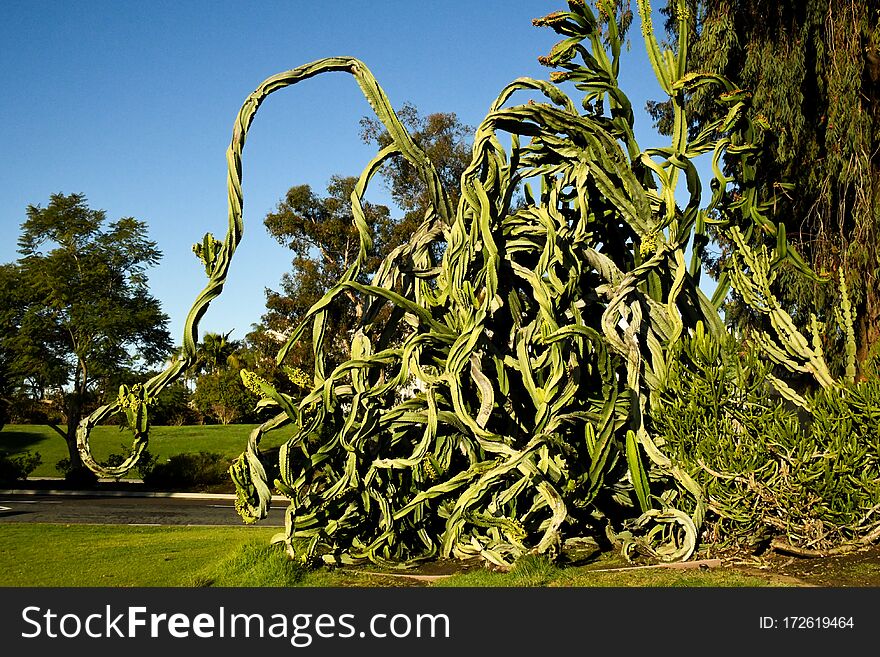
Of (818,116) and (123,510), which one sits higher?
(818,116)

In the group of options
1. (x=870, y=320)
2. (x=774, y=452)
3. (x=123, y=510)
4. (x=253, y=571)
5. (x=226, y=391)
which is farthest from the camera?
(x=226, y=391)

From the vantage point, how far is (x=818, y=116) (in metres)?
13.8

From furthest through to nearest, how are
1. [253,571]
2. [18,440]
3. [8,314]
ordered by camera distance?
[18,440], [8,314], [253,571]

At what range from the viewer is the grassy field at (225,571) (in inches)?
212

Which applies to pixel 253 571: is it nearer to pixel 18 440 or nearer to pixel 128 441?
pixel 128 441

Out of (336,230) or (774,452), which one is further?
(336,230)

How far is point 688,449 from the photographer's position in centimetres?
582

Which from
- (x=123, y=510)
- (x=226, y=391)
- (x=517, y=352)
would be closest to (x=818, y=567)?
(x=517, y=352)

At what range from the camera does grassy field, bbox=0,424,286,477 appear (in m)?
31.1

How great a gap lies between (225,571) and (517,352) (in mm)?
2692

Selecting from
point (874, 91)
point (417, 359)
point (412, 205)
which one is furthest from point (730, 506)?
point (412, 205)

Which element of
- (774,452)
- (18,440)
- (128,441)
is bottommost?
(128,441)

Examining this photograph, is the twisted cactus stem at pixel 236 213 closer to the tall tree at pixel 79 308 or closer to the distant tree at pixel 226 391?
the distant tree at pixel 226 391

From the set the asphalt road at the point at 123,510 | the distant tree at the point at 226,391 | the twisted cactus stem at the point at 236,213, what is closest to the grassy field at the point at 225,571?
the twisted cactus stem at the point at 236,213
